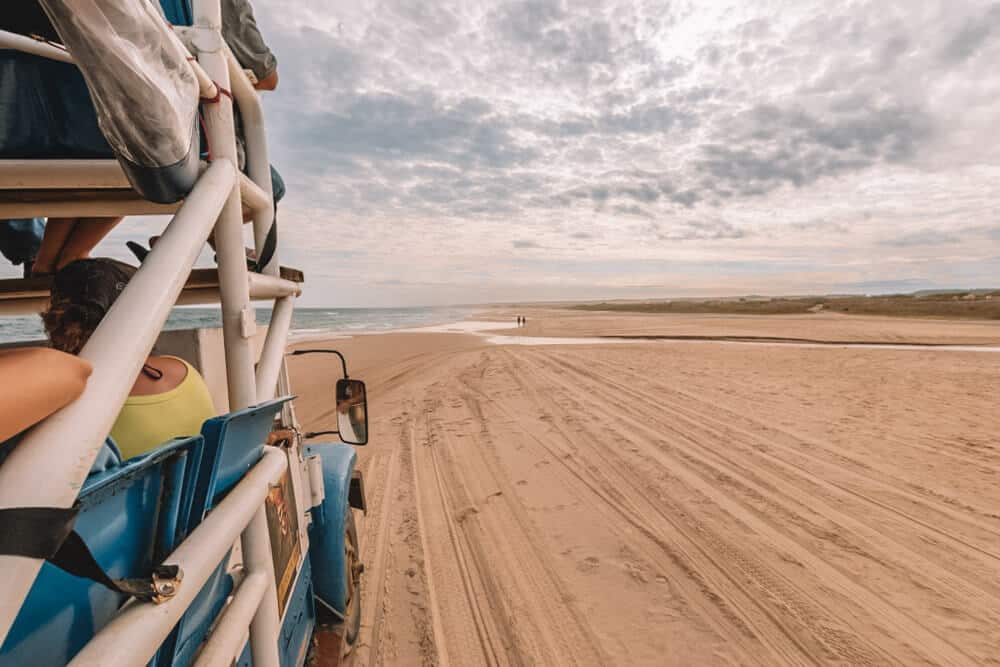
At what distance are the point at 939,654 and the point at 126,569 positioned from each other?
A: 12.8 ft

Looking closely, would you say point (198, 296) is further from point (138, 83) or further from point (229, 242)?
point (138, 83)

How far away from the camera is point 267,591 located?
143 cm

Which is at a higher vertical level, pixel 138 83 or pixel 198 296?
pixel 138 83

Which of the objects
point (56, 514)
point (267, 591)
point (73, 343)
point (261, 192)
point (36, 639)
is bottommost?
point (267, 591)

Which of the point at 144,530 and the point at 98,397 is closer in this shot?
the point at 98,397

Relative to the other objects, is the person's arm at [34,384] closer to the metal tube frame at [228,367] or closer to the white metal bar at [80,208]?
the metal tube frame at [228,367]

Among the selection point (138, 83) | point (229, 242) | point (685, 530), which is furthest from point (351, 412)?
point (685, 530)

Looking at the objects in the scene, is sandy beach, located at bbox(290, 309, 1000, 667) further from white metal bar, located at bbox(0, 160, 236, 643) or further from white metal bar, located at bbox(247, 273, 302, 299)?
white metal bar, located at bbox(0, 160, 236, 643)

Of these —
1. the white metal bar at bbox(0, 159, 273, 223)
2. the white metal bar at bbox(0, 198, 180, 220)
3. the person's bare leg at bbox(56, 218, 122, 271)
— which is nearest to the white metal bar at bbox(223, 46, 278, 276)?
the white metal bar at bbox(0, 198, 180, 220)

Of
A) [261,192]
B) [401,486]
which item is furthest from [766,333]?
[261,192]

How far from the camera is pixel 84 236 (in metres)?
2.17

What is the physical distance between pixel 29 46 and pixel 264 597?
1.64 metres

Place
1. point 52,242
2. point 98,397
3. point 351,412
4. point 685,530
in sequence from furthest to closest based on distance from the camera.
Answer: point 685,530 → point 351,412 → point 52,242 → point 98,397

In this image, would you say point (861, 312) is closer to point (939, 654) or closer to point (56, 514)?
point (939, 654)
